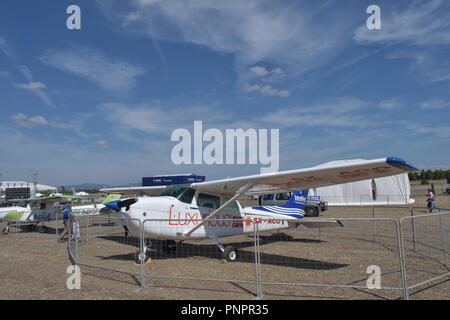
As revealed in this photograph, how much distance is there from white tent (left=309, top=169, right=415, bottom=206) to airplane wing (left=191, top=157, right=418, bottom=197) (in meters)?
24.9

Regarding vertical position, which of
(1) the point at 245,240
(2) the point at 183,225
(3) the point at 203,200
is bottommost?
(1) the point at 245,240

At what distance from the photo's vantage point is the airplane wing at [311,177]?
5777mm

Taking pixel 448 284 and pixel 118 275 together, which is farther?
pixel 118 275

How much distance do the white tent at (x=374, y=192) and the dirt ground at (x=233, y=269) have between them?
21698 millimetres

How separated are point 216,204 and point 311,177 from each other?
310cm

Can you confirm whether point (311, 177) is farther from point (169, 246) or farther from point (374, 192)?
point (374, 192)

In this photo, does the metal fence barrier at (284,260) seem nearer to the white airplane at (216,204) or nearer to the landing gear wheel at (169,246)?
the landing gear wheel at (169,246)

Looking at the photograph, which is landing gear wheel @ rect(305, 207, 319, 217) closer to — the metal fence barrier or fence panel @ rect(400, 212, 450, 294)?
fence panel @ rect(400, 212, 450, 294)

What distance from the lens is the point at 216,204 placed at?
9.09 meters

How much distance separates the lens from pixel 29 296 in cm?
527

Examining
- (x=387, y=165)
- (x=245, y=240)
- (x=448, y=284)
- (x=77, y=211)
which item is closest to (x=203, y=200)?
(x=245, y=240)

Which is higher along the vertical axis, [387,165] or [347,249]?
[387,165]
